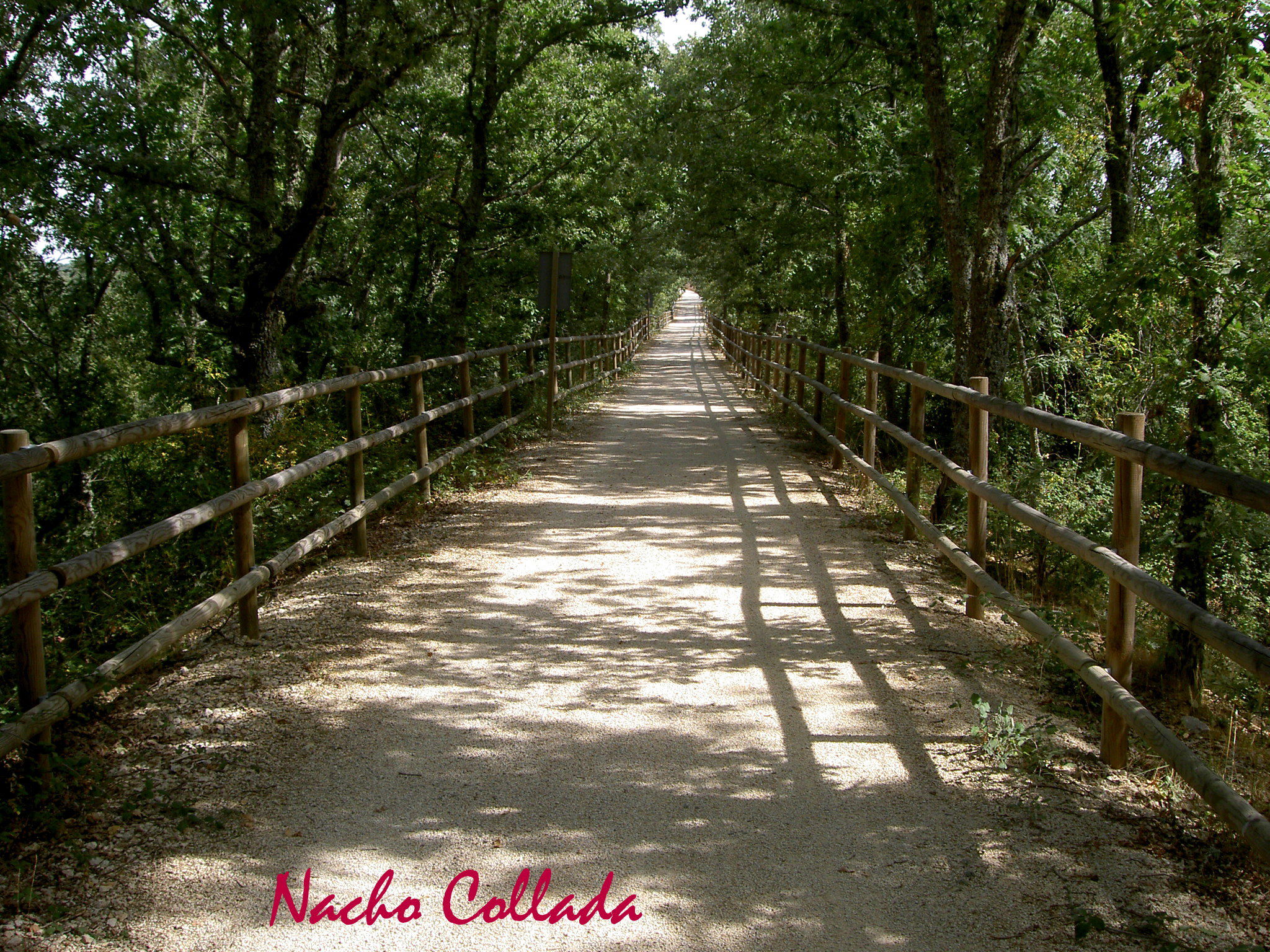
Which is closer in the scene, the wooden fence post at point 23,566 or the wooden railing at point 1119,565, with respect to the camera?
the wooden railing at point 1119,565

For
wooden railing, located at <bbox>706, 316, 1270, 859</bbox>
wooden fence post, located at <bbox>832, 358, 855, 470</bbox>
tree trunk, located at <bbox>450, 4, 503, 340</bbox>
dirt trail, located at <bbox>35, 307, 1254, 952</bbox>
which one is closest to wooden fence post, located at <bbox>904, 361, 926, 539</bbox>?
wooden railing, located at <bbox>706, 316, 1270, 859</bbox>

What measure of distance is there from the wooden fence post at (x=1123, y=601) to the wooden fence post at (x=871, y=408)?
15.5 ft

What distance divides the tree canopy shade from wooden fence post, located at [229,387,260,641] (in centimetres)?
210

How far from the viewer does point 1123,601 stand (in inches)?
149

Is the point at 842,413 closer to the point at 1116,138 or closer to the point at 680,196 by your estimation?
the point at 1116,138

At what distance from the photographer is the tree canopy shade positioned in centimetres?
655

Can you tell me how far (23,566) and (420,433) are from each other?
5063 millimetres

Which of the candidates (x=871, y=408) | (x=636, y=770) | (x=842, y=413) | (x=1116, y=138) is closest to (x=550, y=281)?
(x=842, y=413)

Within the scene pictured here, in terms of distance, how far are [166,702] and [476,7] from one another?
720 cm

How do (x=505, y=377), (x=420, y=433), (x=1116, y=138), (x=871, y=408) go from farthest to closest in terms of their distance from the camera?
1. (x=505, y=377)
2. (x=1116, y=138)
3. (x=871, y=408)
4. (x=420, y=433)

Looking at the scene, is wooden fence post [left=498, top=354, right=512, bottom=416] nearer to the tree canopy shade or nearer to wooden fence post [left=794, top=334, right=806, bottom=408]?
the tree canopy shade

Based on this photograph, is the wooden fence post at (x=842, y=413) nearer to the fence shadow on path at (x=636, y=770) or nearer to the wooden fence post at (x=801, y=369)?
the wooden fence post at (x=801, y=369)

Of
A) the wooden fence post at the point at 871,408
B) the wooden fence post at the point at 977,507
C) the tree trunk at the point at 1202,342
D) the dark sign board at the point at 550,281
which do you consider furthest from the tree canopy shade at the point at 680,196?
the dark sign board at the point at 550,281

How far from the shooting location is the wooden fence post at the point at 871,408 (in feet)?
29.0
